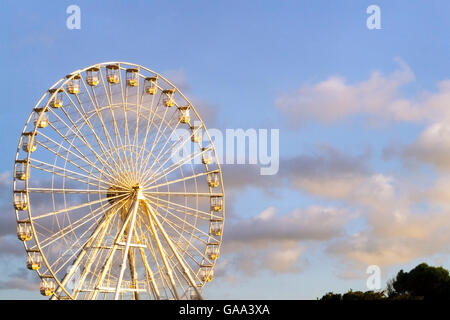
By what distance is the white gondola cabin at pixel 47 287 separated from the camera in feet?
157

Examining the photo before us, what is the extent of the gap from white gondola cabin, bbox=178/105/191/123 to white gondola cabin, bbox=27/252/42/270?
52.1ft

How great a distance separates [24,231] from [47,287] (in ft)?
12.5

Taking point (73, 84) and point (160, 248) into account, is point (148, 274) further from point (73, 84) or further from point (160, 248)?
point (73, 84)

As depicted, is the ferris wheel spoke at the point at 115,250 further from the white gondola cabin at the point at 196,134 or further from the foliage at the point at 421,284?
the foliage at the point at 421,284

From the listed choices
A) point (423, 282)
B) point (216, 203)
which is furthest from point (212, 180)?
point (423, 282)

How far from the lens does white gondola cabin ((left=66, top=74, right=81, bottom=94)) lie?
50.6 meters

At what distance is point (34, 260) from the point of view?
156 feet

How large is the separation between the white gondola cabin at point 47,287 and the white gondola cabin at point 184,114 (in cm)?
1625

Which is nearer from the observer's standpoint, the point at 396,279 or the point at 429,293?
the point at 429,293

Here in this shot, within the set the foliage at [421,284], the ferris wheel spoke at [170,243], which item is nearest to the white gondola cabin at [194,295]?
the ferris wheel spoke at [170,243]

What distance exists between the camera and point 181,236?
178 feet
